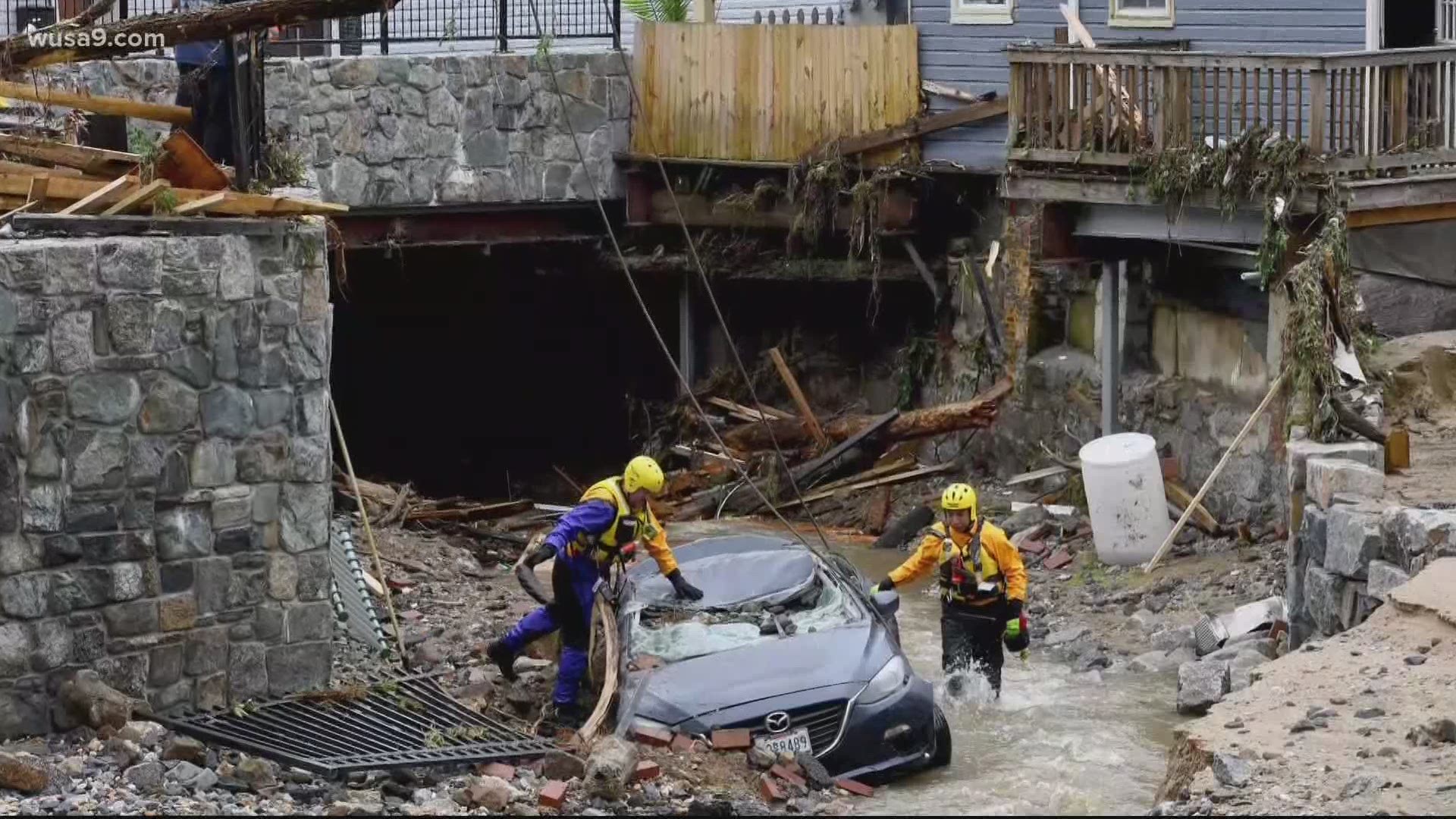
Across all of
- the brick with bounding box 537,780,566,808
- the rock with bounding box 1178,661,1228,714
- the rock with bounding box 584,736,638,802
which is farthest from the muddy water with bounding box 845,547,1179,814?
the brick with bounding box 537,780,566,808

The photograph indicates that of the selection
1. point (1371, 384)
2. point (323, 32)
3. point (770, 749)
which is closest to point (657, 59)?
point (323, 32)

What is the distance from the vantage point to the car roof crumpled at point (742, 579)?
38.7 ft

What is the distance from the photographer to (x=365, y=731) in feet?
36.1

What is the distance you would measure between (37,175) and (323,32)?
1396 cm

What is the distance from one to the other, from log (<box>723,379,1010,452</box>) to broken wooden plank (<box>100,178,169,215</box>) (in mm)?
10034

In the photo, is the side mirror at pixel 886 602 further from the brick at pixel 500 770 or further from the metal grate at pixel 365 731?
the brick at pixel 500 770

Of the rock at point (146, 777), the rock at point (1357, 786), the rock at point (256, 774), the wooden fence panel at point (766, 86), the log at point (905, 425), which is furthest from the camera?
the wooden fence panel at point (766, 86)

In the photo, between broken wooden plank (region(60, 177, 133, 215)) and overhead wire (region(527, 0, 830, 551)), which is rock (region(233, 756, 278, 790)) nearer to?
broken wooden plank (region(60, 177, 133, 215))

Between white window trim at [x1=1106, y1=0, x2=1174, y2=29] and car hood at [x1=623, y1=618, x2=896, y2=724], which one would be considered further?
white window trim at [x1=1106, y1=0, x2=1174, y2=29]

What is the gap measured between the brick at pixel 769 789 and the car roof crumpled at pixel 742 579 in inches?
63.1

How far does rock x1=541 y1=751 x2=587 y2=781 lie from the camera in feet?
33.6

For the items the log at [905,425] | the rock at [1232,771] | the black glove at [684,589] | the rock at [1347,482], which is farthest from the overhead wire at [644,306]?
the rock at [1232,771]

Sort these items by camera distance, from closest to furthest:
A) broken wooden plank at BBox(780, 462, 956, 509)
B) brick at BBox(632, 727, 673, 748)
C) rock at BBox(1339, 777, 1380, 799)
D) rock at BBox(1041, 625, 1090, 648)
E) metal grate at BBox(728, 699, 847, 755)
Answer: rock at BBox(1339, 777, 1380, 799)
brick at BBox(632, 727, 673, 748)
metal grate at BBox(728, 699, 847, 755)
rock at BBox(1041, 625, 1090, 648)
broken wooden plank at BBox(780, 462, 956, 509)

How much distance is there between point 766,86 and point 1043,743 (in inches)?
408
